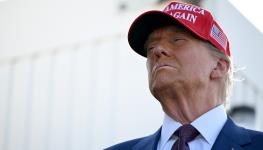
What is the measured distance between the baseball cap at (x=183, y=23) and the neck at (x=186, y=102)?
188 mm

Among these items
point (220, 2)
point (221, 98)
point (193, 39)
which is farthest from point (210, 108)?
point (220, 2)

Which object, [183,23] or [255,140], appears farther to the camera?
[183,23]

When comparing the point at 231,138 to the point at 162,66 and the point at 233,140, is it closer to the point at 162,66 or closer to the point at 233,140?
the point at 233,140

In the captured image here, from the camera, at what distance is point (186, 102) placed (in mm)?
2359

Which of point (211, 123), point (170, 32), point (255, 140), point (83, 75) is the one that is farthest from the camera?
point (83, 75)

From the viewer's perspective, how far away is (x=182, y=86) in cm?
233

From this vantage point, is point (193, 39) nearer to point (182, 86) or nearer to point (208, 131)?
point (182, 86)

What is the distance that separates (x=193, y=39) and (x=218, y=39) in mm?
108

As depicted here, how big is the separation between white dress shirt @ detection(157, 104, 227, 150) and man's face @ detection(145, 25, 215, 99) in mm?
112

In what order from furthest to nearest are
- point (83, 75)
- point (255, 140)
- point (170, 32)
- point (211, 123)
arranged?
1. point (83, 75)
2. point (170, 32)
3. point (211, 123)
4. point (255, 140)

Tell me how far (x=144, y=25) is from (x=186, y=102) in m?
0.33

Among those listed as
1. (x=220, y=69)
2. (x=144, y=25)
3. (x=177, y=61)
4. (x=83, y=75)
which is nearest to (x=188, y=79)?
(x=177, y=61)

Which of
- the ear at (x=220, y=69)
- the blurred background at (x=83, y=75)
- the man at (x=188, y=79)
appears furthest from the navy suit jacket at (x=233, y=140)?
the blurred background at (x=83, y=75)

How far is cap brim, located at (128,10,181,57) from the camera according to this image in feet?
7.97
